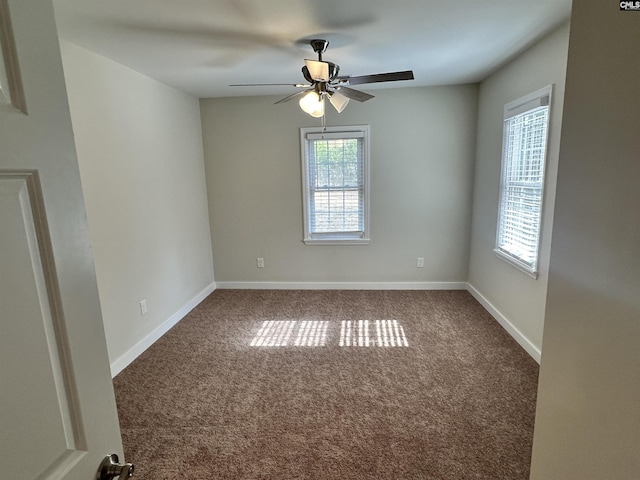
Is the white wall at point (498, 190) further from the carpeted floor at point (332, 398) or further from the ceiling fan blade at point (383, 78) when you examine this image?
the ceiling fan blade at point (383, 78)

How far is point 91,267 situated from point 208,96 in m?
3.83

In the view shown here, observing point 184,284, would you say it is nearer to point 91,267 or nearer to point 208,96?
point 208,96

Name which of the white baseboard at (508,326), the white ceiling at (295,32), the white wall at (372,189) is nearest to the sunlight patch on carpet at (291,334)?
the white wall at (372,189)

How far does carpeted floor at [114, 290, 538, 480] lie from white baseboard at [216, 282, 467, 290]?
0.68 m

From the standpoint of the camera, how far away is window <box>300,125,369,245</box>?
13.5 feet

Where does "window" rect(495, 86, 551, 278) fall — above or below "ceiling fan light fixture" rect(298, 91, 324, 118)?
below

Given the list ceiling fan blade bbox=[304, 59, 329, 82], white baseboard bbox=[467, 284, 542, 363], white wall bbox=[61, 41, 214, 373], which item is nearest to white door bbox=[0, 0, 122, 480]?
ceiling fan blade bbox=[304, 59, 329, 82]

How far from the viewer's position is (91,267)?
751mm

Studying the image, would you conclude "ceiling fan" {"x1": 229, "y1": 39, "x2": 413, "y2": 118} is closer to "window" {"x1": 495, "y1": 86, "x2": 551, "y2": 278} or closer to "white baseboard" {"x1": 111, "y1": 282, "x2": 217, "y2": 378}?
"window" {"x1": 495, "y1": 86, "x2": 551, "y2": 278}

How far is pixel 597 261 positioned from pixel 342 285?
368 cm

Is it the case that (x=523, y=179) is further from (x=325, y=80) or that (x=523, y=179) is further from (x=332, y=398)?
(x=332, y=398)

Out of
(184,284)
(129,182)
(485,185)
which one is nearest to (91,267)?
(129,182)

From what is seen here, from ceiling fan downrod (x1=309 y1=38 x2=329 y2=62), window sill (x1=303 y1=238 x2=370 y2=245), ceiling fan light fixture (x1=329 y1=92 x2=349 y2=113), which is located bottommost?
window sill (x1=303 y1=238 x2=370 y2=245)

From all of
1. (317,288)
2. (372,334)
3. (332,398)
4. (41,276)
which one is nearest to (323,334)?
(372,334)
